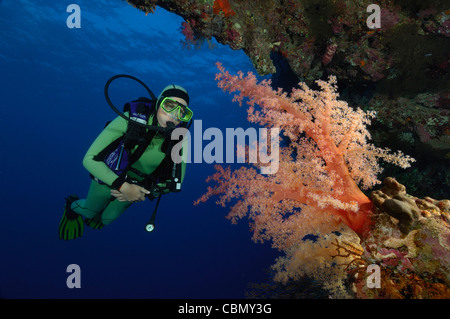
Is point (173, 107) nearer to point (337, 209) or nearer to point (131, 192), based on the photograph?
point (131, 192)

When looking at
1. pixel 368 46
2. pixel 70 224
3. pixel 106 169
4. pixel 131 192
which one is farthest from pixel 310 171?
pixel 70 224

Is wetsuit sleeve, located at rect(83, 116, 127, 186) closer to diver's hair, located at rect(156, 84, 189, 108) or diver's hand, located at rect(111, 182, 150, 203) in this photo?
diver's hand, located at rect(111, 182, 150, 203)

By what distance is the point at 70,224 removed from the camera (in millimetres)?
4863

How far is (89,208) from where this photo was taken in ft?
14.2

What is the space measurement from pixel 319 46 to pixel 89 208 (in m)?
5.84

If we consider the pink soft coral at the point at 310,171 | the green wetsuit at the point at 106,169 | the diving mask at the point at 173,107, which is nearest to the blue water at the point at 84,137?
the green wetsuit at the point at 106,169

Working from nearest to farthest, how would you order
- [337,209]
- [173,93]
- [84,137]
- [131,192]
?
[131,192] → [337,209] → [173,93] → [84,137]

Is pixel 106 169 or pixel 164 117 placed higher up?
pixel 164 117

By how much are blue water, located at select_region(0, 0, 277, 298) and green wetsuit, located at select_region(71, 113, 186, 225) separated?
1946cm

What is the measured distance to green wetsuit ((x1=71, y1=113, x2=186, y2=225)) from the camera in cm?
296

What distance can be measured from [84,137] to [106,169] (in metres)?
65.7

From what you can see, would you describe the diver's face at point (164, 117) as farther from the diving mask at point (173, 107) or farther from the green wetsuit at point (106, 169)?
the green wetsuit at point (106, 169)

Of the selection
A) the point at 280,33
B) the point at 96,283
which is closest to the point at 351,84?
the point at 280,33

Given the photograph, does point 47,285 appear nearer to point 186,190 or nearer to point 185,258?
point 185,258
